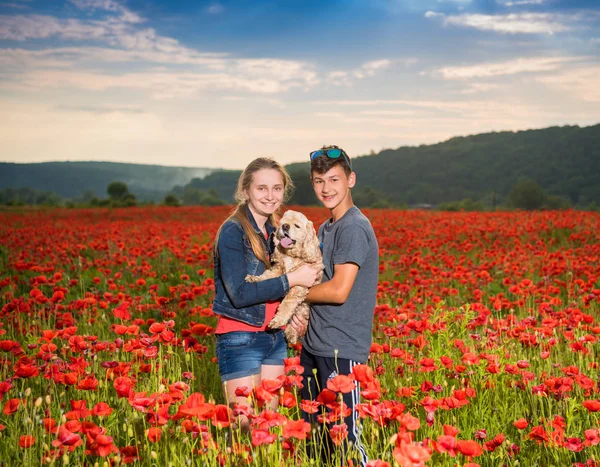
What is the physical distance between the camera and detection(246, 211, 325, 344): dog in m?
3.28

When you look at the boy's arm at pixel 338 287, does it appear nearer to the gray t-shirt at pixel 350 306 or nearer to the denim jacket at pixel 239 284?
the gray t-shirt at pixel 350 306

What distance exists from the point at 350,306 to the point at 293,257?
0.49m

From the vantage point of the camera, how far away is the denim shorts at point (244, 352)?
333cm

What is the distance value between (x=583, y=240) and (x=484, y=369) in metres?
10.5

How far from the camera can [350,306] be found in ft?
10.7

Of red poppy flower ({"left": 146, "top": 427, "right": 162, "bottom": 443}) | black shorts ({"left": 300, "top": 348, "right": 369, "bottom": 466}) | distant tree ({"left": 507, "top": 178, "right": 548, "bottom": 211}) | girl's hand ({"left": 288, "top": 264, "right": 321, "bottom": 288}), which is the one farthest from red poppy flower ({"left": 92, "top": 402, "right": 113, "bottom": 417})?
distant tree ({"left": 507, "top": 178, "right": 548, "bottom": 211})

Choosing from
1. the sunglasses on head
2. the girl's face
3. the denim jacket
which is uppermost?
the sunglasses on head

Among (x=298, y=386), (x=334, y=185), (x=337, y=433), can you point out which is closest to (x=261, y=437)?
(x=337, y=433)

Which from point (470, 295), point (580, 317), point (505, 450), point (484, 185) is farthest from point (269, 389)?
point (484, 185)

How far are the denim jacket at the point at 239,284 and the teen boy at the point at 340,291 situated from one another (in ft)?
0.80

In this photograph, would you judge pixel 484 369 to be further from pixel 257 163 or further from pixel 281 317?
pixel 257 163

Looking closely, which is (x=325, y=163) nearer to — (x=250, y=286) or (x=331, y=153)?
(x=331, y=153)

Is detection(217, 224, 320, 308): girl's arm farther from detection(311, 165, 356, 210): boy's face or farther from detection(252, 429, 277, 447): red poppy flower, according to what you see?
detection(252, 429, 277, 447): red poppy flower

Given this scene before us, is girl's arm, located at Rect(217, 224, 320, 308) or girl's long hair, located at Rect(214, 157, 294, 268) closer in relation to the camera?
girl's arm, located at Rect(217, 224, 320, 308)
